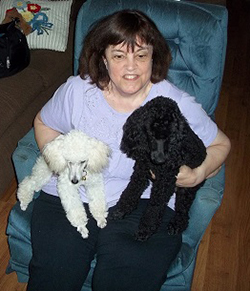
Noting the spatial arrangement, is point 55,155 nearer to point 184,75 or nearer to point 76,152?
point 76,152

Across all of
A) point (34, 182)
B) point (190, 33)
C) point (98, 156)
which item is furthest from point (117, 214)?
point (190, 33)

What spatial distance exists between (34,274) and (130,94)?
798mm

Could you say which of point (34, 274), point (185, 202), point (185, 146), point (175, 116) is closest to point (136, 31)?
point (175, 116)

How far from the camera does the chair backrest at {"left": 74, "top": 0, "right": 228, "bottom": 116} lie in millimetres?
1642

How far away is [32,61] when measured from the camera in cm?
253

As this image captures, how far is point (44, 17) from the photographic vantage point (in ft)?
8.17

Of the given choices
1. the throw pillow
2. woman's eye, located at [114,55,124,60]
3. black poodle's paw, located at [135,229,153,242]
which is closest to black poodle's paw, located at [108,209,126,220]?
black poodle's paw, located at [135,229,153,242]

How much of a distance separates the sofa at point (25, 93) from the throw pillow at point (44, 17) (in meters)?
0.07

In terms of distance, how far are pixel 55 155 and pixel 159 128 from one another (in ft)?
1.42

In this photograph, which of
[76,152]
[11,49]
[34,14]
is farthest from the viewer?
[34,14]

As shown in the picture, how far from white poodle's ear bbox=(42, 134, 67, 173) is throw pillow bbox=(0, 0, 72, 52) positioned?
1438 mm

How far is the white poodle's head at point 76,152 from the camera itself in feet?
4.38

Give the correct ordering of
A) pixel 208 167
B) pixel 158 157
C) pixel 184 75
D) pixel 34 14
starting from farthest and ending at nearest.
Answer: 1. pixel 34 14
2. pixel 184 75
3. pixel 208 167
4. pixel 158 157

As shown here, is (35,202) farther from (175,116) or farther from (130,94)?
(175,116)
